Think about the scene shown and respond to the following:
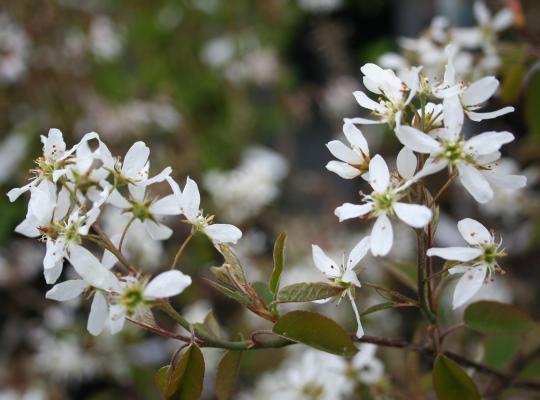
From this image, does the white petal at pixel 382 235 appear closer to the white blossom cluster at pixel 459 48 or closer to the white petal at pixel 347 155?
the white petal at pixel 347 155

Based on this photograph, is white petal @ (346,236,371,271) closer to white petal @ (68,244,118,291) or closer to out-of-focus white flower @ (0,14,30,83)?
white petal @ (68,244,118,291)

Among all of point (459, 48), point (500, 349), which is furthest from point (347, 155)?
point (459, 48)

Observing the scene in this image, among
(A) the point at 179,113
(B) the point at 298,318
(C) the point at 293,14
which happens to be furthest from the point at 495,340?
(C) the point at 293,14

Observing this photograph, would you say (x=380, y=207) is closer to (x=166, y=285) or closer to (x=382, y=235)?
(x=382, y=235)

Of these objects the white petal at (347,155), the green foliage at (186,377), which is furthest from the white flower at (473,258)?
the green foliage at (186,377)

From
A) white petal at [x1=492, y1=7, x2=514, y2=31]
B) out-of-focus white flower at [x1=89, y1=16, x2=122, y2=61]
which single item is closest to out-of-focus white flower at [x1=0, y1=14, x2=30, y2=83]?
out-of-focus white flower at [x1=89, y1=16, x2=122, y2=61]

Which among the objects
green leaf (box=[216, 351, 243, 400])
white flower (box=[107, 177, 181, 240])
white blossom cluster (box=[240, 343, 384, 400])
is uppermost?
white flower (box=[107, 177, 181, 240])
